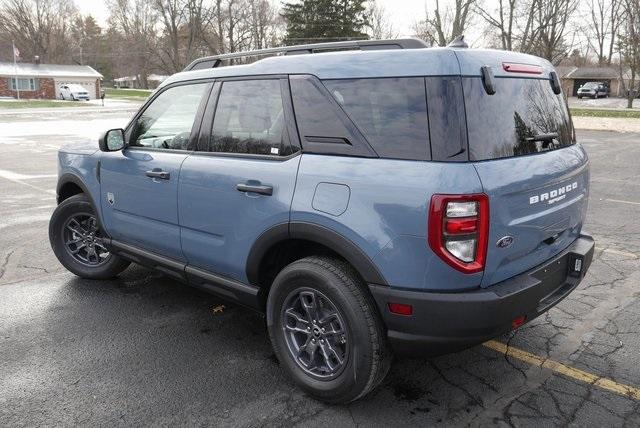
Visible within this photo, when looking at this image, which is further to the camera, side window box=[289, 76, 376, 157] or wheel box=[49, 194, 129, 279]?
wheel box=[49, 194, 129, 279]

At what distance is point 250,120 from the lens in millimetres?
3285

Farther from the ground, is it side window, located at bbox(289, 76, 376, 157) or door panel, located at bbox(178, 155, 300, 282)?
side window, located at bbox(289, 76, 376, 157)

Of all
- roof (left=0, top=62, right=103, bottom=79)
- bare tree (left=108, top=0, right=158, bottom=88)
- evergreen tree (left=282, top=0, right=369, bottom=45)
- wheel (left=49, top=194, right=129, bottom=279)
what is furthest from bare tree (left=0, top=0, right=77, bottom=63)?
wheel (left=49, top=194, right=129, bottom=279)

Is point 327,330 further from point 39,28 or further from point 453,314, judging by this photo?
point 39,28

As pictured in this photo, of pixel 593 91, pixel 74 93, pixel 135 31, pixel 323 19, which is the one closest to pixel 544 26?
pixel 323 19

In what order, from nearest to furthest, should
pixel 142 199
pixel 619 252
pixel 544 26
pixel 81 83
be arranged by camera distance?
1. pixel 142 199
2. pixel 619 252
3. pixel 544 26
4. pixel 81 83

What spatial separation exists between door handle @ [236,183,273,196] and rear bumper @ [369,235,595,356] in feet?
2.65

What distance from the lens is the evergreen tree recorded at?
4941 centimetres

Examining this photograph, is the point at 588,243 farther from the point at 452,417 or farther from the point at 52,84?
the point at 52,84

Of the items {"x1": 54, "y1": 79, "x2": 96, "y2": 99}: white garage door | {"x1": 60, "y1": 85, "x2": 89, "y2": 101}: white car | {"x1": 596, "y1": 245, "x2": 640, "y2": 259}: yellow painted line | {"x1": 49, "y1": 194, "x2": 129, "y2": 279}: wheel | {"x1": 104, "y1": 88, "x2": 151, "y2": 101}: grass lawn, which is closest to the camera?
{"x1": 49, "y1": 194, "x2": 129, "y2": 279}: wheel

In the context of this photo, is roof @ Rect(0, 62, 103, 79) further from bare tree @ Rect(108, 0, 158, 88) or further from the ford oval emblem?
the ford oval emblem

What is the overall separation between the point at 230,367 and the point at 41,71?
66.8 m

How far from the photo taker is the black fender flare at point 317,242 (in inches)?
102

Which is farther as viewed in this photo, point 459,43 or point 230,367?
point 230,367
